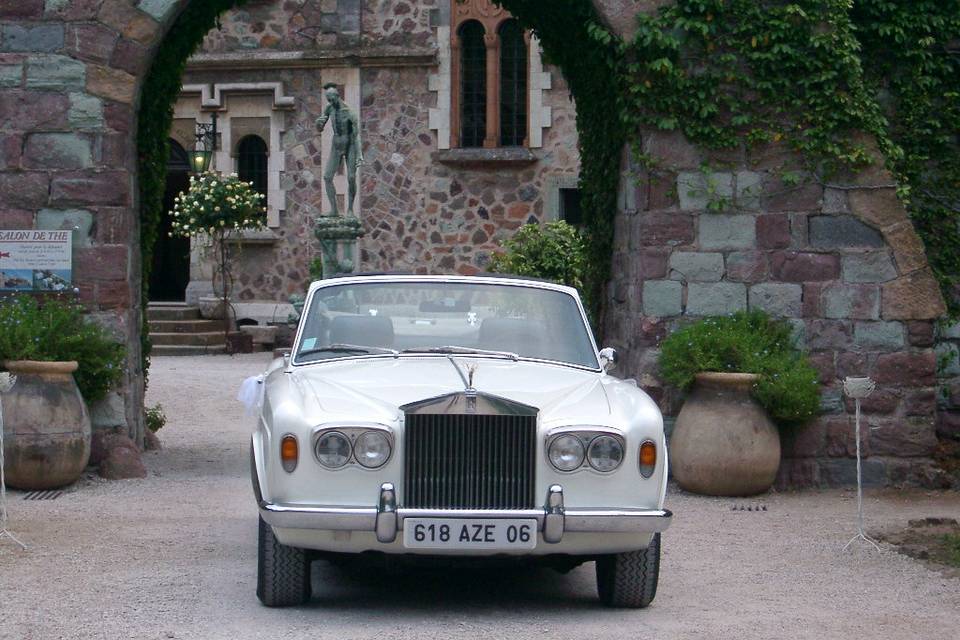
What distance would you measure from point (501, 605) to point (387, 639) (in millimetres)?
941

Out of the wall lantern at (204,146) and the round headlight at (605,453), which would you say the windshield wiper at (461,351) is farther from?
the wall lantern at (204,146)

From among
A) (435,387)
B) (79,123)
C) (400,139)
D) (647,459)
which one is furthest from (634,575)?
(400,139)

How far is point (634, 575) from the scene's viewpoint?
6289 mm

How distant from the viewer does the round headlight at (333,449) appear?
5.89 metres

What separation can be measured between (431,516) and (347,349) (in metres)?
1.42

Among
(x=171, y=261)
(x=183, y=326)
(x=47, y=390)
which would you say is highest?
(x=171, y=261)

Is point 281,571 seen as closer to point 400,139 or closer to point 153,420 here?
point 153,420

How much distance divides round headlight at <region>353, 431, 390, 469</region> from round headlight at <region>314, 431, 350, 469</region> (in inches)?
1.8

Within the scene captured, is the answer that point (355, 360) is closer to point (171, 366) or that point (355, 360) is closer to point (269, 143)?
point (171, 366)

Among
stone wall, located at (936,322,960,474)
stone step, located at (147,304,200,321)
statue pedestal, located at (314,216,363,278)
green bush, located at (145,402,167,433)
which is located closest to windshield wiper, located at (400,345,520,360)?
stone wall, located at (936,322,960,474)

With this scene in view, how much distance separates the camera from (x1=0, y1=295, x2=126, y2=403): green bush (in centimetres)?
1008

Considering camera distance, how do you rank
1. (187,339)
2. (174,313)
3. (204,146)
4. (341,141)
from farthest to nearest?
(204,146)
(174,313)
(187,339)
(341,141)

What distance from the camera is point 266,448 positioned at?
6223 millimetres

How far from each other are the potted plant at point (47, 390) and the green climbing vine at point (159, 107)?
68.2 inches
